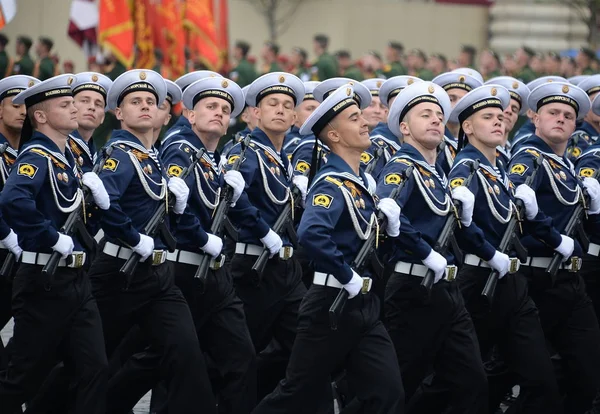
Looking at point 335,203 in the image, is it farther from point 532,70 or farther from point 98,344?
point 532,70

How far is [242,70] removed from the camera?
1917 cm

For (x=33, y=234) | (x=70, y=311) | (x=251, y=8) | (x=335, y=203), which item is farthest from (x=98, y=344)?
(x=251, y=8)

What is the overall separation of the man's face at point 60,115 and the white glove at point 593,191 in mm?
3154

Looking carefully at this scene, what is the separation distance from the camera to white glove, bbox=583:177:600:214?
8.48 meters

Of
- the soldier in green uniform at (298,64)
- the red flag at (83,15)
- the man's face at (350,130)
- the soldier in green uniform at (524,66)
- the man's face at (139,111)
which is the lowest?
the soldier in green uniform at (298,64)

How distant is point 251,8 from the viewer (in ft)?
90.6

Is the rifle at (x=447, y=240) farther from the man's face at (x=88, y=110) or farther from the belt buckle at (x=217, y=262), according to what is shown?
the man's face at (x=88, y=110)

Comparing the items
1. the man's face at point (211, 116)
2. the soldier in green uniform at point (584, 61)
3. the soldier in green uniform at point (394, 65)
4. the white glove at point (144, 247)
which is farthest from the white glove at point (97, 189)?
the soldier in green uniform at point (584, 61)

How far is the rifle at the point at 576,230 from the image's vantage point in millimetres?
8078

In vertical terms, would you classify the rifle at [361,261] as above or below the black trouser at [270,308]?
above

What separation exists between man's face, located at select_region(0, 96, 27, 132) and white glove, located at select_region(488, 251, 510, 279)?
9.77 ft

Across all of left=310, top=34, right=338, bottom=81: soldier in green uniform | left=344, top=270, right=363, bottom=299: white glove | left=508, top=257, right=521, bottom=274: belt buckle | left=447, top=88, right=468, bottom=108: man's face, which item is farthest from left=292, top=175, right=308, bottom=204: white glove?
left=310, top=34, right=338, bottom=81: soldier in green uniform

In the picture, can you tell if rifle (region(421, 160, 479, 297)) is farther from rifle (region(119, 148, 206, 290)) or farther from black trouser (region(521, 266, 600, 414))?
rifle (region(119, 148, 206, 290))

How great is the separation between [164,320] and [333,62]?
42.6 ft
